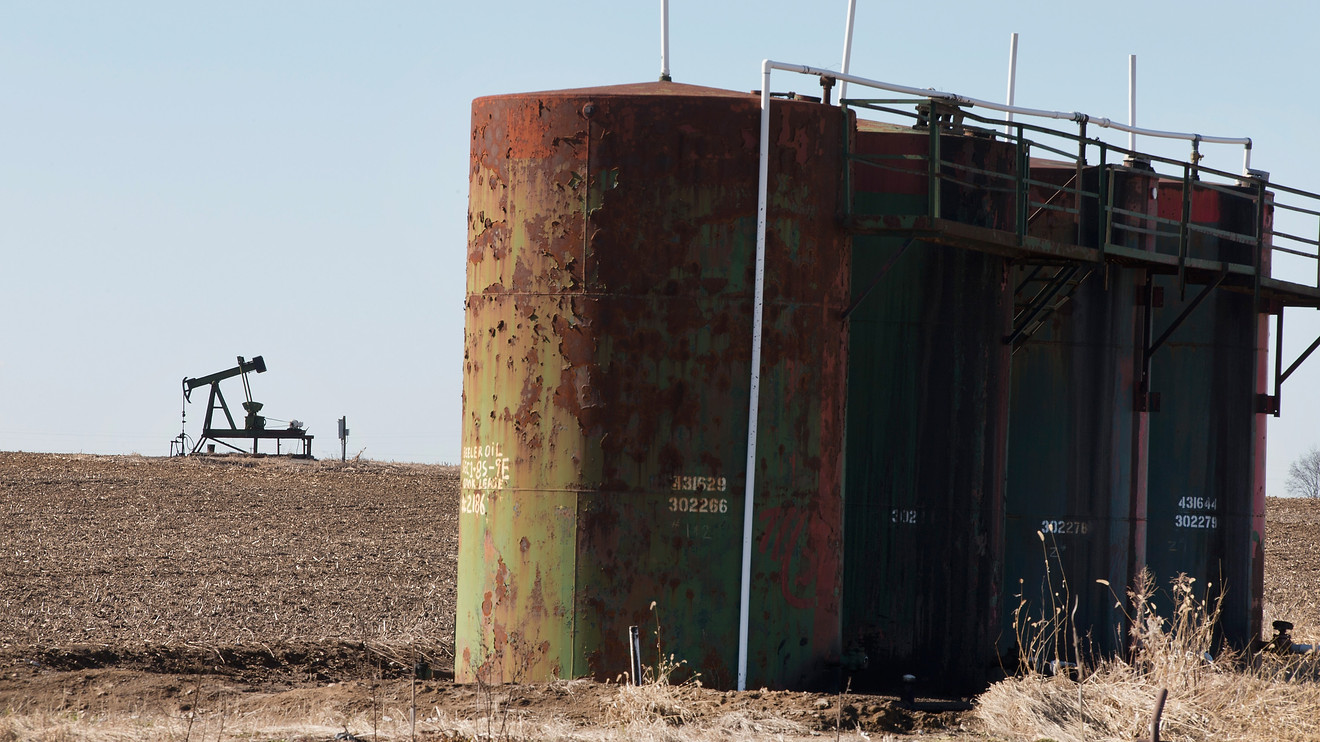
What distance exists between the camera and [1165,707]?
38.0 feet

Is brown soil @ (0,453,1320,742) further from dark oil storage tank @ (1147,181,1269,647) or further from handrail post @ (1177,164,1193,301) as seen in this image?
handrail post @ (1177,164,1193,301)

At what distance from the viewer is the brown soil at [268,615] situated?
1134cm

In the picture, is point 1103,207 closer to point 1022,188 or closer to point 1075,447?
point 1022,188

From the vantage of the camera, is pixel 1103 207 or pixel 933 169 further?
pixel 1103 207

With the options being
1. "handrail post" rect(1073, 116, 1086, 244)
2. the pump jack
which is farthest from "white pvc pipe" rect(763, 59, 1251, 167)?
the pump jack

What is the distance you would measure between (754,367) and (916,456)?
2717 millimetres

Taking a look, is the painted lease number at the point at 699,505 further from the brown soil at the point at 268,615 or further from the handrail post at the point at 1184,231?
the handrail post at the point at 1184,231

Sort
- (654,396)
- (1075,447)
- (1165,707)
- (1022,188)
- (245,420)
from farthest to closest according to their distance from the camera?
(245,420) < (1075,447) < (1022,188) < (654,396) < (1165,707)

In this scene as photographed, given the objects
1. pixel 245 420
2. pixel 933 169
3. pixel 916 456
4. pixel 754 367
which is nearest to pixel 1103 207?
pixel 933 169

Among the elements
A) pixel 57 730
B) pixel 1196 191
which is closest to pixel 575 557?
pixel 57 730

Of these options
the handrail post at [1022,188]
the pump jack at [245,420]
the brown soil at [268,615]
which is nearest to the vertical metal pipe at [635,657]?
the brown soil at [268,615]

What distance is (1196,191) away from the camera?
17500 mm

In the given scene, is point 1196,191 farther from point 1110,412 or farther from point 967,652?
point 967,652

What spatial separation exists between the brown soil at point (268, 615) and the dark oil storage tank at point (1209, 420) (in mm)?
2902
